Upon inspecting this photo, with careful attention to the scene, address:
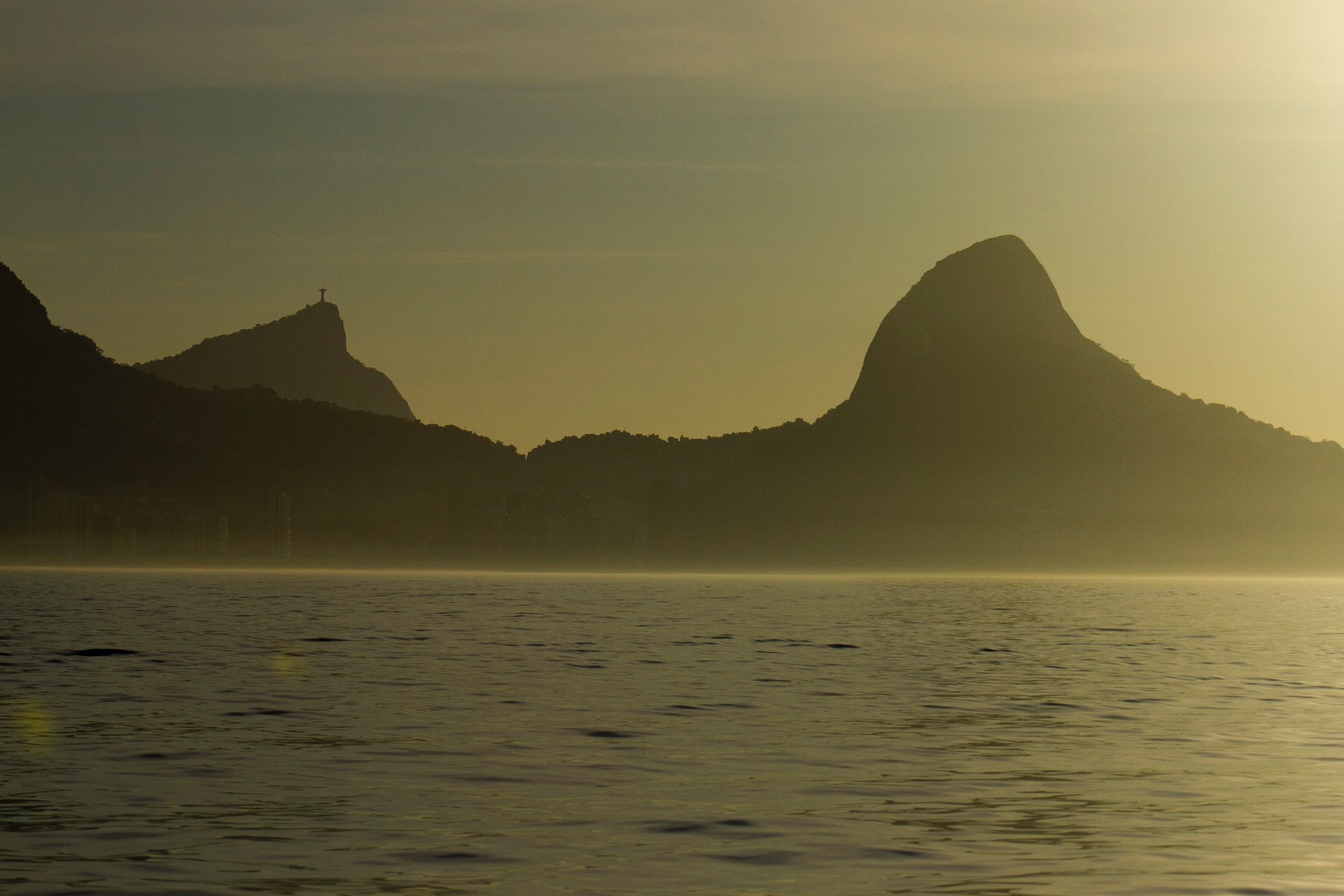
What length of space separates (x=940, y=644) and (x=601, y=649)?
20.5 meters

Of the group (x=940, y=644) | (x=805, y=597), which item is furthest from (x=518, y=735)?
(x=805, y=597)

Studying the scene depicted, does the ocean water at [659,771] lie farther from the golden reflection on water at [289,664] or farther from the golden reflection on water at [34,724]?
the golden reflection on water at [289,664]

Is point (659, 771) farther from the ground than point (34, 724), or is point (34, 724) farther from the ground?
point (34, 724)

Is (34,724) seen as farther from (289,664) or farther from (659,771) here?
(289,664)

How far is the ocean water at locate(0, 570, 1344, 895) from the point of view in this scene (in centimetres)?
2053

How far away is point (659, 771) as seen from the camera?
2992 centimetres

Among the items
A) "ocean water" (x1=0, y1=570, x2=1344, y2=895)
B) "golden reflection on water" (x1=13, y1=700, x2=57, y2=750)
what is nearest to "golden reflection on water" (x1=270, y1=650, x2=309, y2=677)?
"ocean water" (x1=0, y1=570, x2=1344, y2=895)

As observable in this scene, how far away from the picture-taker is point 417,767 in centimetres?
3025

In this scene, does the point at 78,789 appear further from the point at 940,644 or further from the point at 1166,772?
the point at 940,644

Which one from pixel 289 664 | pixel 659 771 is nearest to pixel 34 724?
pixel 659 771

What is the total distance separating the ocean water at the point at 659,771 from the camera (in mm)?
20531

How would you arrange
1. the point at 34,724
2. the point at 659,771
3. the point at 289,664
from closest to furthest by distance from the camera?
the point at 659,771 → the point at 34,724 → the point at 289,664

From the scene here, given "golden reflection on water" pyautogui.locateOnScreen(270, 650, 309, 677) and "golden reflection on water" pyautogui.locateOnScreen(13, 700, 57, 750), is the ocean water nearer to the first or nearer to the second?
"golden reflection on water" pyautogui.locateOnScreen(13, 700, 57, 750)

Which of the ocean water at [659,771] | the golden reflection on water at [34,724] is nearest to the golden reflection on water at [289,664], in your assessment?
the ocean water at [659,771]
